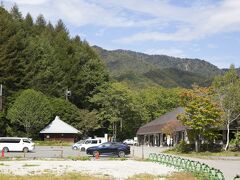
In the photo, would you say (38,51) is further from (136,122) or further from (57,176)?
(57,176)

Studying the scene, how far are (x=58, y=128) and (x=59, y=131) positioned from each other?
0.52 m

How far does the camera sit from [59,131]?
7138 centimetres

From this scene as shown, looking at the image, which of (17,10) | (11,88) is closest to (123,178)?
(11,88)

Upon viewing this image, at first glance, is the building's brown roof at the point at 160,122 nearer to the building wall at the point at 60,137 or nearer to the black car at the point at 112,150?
the building wall at the point at 60,137

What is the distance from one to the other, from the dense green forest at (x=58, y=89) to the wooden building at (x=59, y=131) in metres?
1.06

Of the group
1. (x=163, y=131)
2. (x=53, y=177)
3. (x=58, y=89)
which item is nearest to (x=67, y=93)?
(x=58, y=89)

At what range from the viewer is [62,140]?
237ft

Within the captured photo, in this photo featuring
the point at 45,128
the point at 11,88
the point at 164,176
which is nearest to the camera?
the point at 164,176

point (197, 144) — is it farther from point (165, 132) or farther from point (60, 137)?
point (60, 137)

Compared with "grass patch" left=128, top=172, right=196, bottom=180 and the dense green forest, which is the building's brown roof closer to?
the dense green forest

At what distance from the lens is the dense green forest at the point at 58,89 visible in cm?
7131

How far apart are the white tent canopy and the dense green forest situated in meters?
0.87

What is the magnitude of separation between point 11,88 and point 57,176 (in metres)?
59.1

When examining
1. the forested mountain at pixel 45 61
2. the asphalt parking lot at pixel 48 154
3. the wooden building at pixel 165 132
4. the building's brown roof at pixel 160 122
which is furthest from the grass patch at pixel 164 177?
the forested mountain at pixel 45 61
